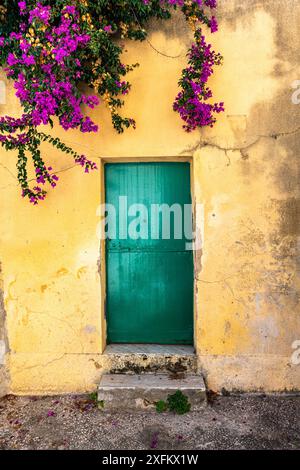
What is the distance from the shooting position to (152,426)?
3.24 metres

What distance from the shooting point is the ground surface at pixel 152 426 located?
3025 millimetres

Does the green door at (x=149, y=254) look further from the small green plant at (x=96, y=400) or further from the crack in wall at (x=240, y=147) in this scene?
the small green plant at (x=96, y=400)

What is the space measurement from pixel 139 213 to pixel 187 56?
63.3 inches

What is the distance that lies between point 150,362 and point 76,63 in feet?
9.40

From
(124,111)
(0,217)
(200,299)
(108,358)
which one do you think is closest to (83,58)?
(124,111)

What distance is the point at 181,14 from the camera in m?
3.49

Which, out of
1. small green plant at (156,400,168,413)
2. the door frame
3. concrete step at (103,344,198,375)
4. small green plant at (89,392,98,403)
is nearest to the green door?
the door frame

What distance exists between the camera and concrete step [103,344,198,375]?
3.68 meters

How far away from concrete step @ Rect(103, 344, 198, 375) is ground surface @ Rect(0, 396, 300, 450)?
15.6 inches

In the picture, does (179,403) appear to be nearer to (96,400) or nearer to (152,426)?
(152,426)

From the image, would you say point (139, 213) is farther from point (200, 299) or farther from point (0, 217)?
point (0, 217)

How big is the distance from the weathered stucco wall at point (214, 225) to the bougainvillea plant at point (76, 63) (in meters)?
0.17

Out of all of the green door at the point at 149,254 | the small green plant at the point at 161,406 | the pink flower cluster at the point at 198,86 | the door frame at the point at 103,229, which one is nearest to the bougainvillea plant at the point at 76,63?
the pink flower cluster at the point at 198,86

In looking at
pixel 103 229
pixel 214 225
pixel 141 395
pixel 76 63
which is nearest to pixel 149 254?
pixel 103 229
